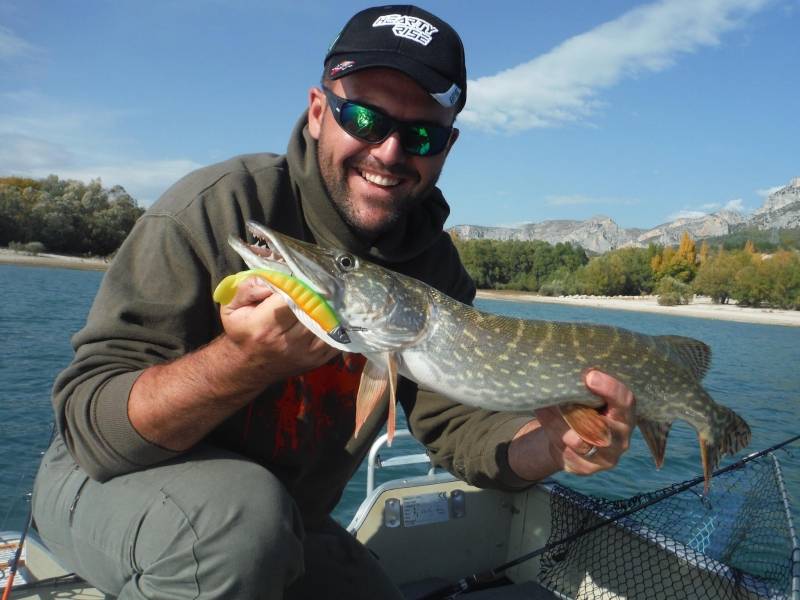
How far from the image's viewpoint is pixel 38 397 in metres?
9.17

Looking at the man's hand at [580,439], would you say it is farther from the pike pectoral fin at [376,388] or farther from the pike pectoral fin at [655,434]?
the pike pectoral fin at [376,388]

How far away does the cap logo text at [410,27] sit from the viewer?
8.27 feet

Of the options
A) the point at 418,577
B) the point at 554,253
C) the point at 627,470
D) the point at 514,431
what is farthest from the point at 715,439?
the point at 554,253

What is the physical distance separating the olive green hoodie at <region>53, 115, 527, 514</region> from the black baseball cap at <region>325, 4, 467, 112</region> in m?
0.40

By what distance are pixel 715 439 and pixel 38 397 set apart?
9.47 meters

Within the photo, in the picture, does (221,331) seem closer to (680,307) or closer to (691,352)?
(691,352)

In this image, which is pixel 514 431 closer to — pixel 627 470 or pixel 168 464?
pixel 168 464

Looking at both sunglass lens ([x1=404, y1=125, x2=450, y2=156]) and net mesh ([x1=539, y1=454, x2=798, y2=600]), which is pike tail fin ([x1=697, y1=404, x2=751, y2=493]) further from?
sunglass lens ([x1=404, y1=125, x2=450, y2=156])

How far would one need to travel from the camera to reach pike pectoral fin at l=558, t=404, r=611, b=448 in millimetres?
2326

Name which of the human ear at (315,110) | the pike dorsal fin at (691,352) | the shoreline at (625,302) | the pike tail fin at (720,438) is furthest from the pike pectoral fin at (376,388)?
the shoreline at (625,302)

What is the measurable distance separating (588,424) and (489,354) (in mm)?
463

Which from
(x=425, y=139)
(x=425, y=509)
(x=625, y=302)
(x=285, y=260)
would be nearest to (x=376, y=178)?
(x=425, y=139)

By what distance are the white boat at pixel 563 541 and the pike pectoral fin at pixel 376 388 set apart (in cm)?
115

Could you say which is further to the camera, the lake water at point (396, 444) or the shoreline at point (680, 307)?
the shoreline at point (680, 307)
